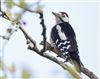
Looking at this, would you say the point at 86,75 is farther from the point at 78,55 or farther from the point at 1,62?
the point at 1,62

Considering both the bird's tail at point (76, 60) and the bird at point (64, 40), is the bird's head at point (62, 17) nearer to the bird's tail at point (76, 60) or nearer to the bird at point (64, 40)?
the bird at point (64, 40)

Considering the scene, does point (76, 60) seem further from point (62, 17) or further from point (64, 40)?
point (62, 17)

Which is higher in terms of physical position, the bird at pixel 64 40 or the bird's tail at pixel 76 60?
the bird at pixel 64 40

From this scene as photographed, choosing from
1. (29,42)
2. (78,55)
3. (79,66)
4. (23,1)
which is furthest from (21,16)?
(78,55)

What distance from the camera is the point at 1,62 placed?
4.78 feet

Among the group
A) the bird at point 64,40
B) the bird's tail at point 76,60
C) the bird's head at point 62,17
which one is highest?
the bird's head at point 62,17

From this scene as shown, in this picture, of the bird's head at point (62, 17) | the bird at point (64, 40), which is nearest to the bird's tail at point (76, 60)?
the bird at point (64, 40)

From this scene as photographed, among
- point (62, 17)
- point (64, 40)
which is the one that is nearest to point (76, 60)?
point (64, 40)

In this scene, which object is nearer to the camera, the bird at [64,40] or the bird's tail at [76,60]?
the bird's tail at [76,60]

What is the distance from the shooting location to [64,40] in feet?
11.9

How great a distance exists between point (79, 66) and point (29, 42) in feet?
2.44

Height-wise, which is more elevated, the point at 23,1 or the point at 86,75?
the point at 23,1

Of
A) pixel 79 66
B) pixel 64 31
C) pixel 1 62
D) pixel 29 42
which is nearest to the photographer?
pixel 1 62

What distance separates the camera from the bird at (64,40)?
322 cm
